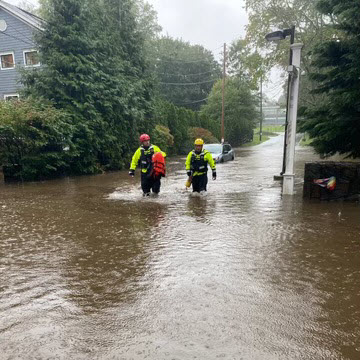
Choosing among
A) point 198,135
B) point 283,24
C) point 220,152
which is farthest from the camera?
point 198,135

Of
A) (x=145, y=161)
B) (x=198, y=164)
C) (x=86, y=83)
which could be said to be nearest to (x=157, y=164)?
(x=145, y=161)

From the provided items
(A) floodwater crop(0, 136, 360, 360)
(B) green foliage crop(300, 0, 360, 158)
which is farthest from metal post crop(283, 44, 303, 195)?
(A) floodwater crop(0, 136, 360, 360)

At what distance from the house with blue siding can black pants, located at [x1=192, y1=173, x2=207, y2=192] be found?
19543 millimetres

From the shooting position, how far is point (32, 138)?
44.6ft

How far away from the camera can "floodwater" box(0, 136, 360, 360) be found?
299 centimetres

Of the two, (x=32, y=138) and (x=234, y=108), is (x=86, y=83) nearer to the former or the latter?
(x=32, y=138)

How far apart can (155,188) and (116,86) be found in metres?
8.56

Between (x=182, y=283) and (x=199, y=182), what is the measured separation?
6106 millimetres

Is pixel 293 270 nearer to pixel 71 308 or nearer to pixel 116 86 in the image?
pixel 71 308

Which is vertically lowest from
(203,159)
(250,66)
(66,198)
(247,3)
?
(66,198)

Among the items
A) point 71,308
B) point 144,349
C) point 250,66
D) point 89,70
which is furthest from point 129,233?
point 250,66

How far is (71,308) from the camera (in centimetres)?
361

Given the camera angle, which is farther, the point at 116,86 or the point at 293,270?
the point at 116,86

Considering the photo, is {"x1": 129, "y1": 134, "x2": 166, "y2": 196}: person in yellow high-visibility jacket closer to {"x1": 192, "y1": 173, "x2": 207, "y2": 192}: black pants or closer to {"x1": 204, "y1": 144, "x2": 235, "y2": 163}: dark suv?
{"x1": 192, "y1": 173, "x2": 207, "y2": 192}: black pants
